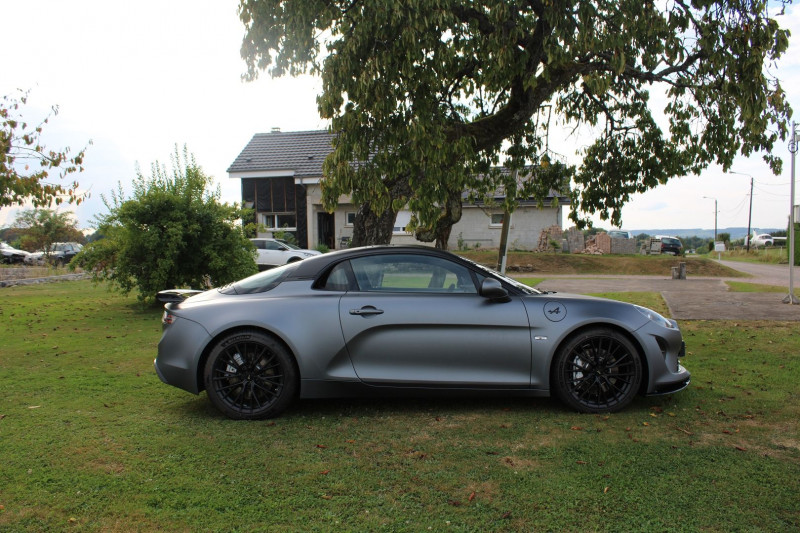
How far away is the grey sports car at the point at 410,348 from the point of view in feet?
15.9

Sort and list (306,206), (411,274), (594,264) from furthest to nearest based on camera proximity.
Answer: (306,206) < (594,264) < (411,274)

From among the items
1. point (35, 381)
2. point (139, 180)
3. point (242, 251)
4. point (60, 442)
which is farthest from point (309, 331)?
point (139, 180)

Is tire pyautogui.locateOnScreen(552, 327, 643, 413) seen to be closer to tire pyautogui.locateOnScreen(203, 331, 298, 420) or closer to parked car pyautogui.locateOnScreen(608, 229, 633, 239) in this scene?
tire pyautogui.locateOnScreen(203, 331, 298, 420)

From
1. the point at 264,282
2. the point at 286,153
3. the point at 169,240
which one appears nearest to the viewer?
the point at 264,282

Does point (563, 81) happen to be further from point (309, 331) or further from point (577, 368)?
point (309, 331)

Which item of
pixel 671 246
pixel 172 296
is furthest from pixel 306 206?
pixel 172 296

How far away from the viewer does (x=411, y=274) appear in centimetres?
511

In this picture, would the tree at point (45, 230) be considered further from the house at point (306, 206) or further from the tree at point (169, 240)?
the tree at point (169, 240)

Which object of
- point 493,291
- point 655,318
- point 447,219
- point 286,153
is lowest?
point 655,318

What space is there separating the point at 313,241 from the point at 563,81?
24831mm

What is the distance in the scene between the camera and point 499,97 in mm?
10180

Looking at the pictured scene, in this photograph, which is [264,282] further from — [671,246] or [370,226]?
[671,246]

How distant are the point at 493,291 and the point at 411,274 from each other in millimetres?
698

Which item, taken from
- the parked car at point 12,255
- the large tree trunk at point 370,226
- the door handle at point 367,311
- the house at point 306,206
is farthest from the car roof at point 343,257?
the parked car at point 12,255
